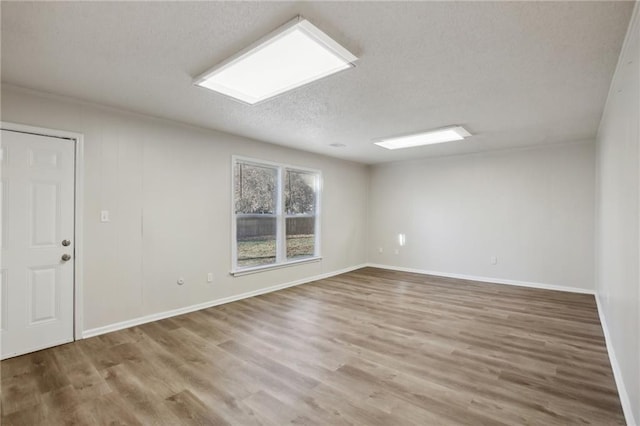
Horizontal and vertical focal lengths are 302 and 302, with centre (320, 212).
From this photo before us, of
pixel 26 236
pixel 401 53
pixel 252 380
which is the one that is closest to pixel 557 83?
pixel 401 53

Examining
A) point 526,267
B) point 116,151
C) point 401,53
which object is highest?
point 401,53

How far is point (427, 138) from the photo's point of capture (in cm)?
455

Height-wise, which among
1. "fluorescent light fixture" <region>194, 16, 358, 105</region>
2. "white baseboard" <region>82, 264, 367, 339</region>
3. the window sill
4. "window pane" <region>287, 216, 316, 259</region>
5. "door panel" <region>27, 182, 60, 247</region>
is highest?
"fluorescent light fixture" <region>194, 16, 358, 105</region>

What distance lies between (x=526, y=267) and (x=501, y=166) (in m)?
1.85

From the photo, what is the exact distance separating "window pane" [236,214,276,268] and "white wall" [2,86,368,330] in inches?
9.5

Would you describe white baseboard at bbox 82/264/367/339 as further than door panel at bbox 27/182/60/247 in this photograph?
Yes

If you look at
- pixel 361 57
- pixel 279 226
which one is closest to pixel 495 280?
pixel 279 226

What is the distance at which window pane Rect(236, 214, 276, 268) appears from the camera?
15.5 feet

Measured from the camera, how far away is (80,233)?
10.3ft

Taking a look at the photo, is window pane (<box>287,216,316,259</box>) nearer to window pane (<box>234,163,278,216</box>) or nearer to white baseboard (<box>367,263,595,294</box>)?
window pane (<box>234,163,278,216</box>)

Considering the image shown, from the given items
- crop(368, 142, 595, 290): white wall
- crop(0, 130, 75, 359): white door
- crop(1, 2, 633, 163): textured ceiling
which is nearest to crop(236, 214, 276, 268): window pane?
crop(1, 2, 633, 163): textured ceiling

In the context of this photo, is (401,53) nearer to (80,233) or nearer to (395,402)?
(395,402)

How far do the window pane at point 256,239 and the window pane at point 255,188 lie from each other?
0.15 meters

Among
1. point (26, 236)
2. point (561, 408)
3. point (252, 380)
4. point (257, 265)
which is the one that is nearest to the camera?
point (561, 408)
